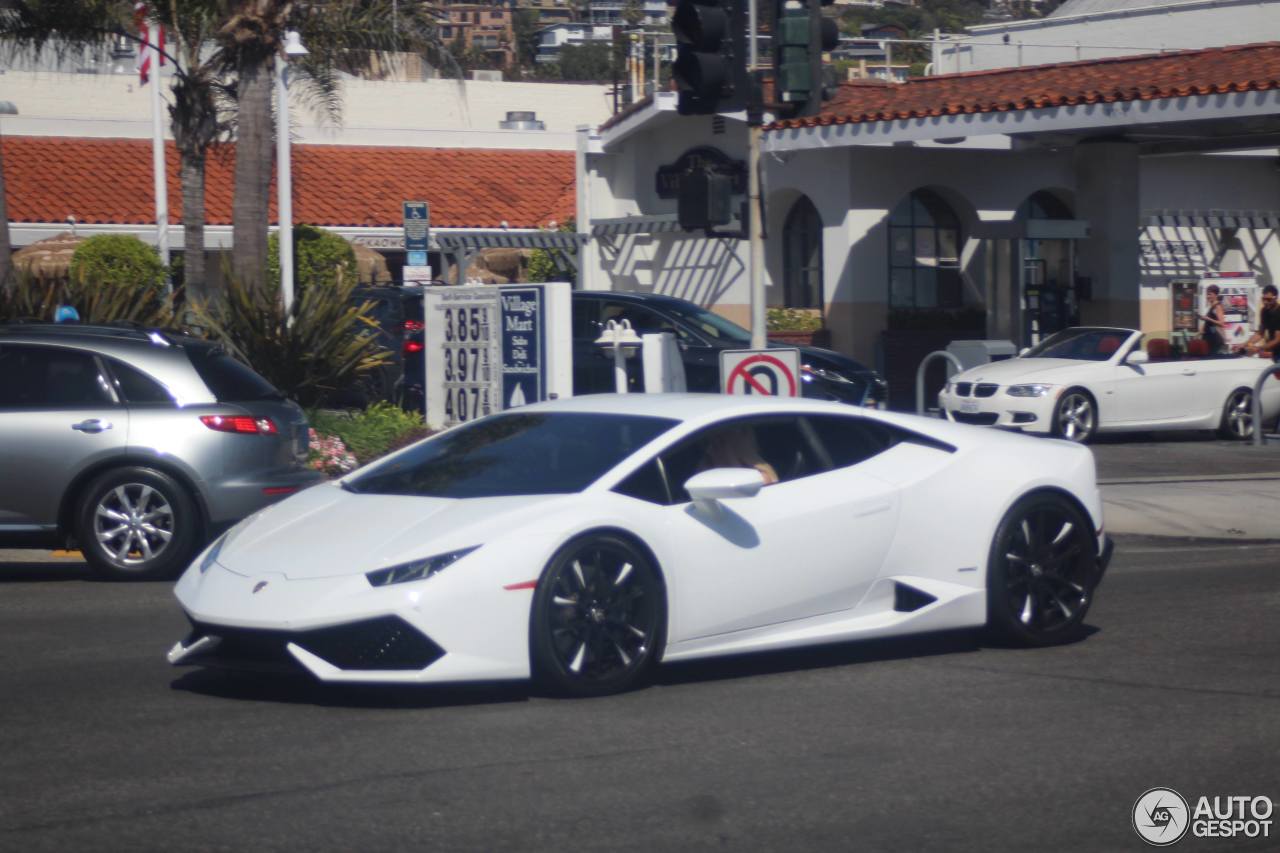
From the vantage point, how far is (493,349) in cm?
1838

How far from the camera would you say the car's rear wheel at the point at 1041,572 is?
849cm

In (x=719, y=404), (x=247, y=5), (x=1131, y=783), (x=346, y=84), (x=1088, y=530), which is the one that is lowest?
(x=1131, y=783)

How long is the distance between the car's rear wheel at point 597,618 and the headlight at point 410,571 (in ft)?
1.33

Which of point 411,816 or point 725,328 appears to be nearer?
point 411,816

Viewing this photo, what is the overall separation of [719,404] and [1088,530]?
6.71ft

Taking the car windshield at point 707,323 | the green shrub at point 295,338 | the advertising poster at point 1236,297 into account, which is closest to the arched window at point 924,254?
the advertising poster at point 1236,297

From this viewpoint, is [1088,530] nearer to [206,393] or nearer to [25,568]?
[206,393]

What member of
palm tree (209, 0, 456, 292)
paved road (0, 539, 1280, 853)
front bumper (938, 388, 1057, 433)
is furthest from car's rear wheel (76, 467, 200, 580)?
front bumper (938, 388, 1057, 433)

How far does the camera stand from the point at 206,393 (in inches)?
454

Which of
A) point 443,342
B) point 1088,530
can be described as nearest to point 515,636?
point 1088,530

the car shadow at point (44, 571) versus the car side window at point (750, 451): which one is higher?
the car side window at point (750, 451)

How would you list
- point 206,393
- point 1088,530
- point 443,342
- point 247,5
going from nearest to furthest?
point 1088,530 → point 206,393 → point 443,342 → point 247,5

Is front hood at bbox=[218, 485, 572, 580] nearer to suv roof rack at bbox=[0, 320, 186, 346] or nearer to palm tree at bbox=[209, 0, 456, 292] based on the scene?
suv roof rack at bbox=[0, 320, 186, 346]

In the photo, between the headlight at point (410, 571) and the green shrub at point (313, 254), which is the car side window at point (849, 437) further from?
the green shrub at point (313, 254)
